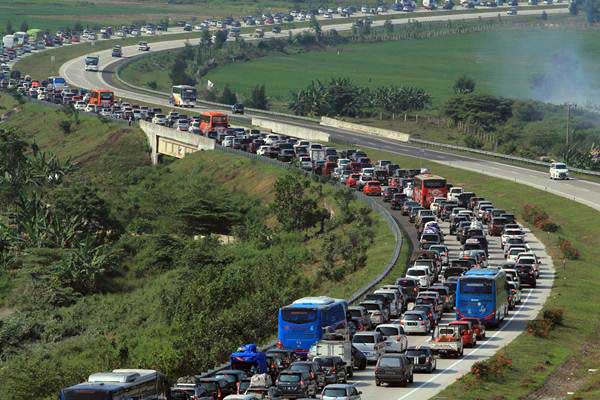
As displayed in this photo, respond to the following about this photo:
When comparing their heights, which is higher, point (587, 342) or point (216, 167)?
point (587, 342)

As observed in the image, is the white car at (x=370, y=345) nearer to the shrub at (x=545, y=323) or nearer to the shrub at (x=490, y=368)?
the shrub at (x=490, y=368)

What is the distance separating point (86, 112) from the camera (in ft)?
647

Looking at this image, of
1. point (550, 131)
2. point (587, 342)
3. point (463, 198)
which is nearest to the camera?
point (587, 342)

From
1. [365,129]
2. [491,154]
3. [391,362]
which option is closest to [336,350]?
[391,362]

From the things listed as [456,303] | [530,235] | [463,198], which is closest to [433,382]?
[456,303]

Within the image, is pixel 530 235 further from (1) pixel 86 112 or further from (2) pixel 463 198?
(1) pixel 86 112

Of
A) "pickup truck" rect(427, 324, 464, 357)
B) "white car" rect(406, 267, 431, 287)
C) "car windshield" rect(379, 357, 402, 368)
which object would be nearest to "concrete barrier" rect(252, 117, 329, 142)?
"white car" rect(406, 267, 431, 287)

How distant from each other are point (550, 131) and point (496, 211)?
8482cm

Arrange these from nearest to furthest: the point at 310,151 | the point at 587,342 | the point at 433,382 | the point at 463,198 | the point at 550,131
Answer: the point at 433,382, the point at 587,342, the point at 463,198, the point at 310,151, the point at 550,131

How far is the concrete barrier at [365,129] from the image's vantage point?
174 meters

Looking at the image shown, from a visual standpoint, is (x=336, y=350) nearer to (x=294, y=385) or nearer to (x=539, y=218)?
(x=294, y=385)

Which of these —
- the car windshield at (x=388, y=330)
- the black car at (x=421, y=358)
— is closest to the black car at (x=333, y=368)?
the black car at (x=421, y=358)

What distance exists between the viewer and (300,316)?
2554 inches

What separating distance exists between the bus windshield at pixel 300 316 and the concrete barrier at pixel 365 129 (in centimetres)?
10713
